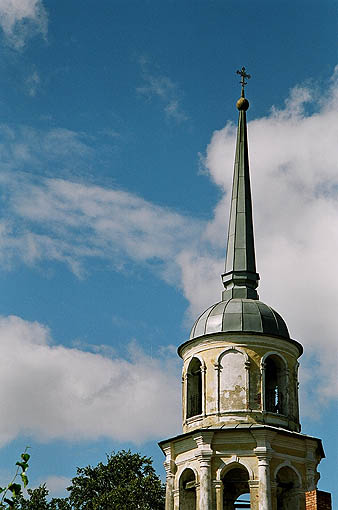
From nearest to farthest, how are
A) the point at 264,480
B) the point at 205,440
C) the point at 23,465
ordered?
the point at 23,465, the point at 264,480, the point at 205,440

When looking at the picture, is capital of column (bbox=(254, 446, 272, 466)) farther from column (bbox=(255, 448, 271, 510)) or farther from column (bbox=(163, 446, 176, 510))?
column (bbox=(163, 446, 176, 510))

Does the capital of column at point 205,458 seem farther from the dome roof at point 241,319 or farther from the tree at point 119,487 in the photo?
the tree at point 119,487

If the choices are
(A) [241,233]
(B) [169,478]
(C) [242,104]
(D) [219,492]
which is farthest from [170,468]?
(C) [242,104]

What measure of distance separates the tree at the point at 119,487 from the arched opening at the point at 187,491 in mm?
15280

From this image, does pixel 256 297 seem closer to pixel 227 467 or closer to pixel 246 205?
pixel 246 205

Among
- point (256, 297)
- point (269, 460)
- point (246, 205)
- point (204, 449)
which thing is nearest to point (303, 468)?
point (269, 460)

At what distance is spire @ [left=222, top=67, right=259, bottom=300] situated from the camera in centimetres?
2545

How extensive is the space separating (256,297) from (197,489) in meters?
5.92

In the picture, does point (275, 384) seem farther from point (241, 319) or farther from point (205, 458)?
point (205, 458)

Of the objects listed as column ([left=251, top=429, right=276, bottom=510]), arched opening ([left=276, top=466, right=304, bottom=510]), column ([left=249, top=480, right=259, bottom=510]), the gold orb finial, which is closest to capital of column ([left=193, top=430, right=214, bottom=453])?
column ([left=251, top=429, right=276, bottom=510])

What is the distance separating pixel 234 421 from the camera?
22531 mm

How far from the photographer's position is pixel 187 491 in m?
23.1

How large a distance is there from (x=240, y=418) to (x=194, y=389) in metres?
2.07

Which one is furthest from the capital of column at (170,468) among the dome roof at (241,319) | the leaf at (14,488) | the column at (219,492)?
the leaf at (14,488)
